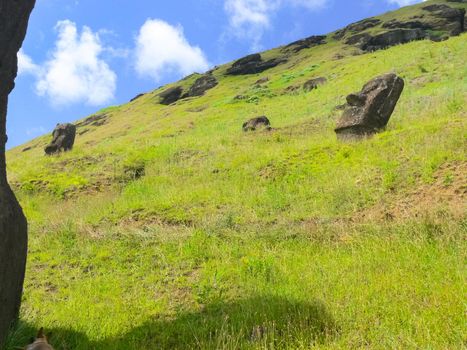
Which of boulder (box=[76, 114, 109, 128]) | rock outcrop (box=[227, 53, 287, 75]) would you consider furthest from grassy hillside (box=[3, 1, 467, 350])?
rock outcrop (box=[227, 53, 287, 75])

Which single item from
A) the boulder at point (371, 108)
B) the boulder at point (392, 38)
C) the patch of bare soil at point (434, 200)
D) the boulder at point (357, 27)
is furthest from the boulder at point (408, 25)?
the patch of bare soil at point (434, 200)

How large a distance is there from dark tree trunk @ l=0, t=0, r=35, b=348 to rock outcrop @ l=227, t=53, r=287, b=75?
86.7 m

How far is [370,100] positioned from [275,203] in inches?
369

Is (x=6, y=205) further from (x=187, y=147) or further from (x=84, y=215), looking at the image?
(x=187, y=147)

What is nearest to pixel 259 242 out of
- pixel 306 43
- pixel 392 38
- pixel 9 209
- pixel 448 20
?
pixel 9 209

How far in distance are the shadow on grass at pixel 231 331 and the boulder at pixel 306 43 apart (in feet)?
313

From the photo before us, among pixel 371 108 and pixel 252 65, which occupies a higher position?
pixel 252 65

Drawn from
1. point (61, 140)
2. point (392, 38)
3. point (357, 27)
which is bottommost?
point (61, 140)

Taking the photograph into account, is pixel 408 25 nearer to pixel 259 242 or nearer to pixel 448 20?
pixel 448 20

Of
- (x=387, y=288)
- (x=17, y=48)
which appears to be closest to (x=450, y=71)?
(x=387, y=288)

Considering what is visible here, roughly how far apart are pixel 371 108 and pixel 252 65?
7685cm

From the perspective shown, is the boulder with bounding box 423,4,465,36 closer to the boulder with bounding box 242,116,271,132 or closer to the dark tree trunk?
the boulder with bounding box 242,116,271,132

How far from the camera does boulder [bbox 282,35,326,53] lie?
9821 centimetres

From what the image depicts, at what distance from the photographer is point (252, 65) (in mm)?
94188
